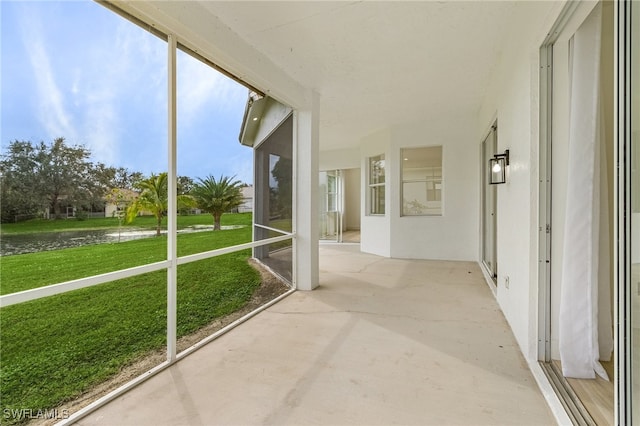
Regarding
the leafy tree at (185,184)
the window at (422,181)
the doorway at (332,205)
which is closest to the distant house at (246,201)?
the leafy tree at (185,184)

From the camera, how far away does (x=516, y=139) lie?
2.52 meters

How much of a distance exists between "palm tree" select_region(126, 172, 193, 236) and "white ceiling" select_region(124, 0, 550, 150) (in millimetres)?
1173

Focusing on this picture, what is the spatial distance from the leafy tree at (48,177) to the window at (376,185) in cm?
574

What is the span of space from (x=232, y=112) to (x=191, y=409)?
280cm

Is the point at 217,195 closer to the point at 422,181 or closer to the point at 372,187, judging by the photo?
the point at 422,181

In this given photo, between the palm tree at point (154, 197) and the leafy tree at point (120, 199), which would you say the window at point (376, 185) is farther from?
the leafy tree at point (120, 199)

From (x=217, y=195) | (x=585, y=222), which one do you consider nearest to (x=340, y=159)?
(x=217, y=195)

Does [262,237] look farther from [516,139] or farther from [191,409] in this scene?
[516,139]

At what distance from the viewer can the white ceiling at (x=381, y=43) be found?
252 centimetres

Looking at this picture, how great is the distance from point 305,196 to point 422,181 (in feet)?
10.5

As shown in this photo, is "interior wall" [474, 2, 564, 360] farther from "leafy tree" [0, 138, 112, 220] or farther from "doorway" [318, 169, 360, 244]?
"doorway" [318, 169, 360, 244]

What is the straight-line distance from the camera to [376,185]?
23.2 feet

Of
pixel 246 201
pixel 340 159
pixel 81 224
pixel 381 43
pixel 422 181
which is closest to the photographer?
pixel 81 224

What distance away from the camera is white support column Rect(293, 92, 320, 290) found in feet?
13.4
